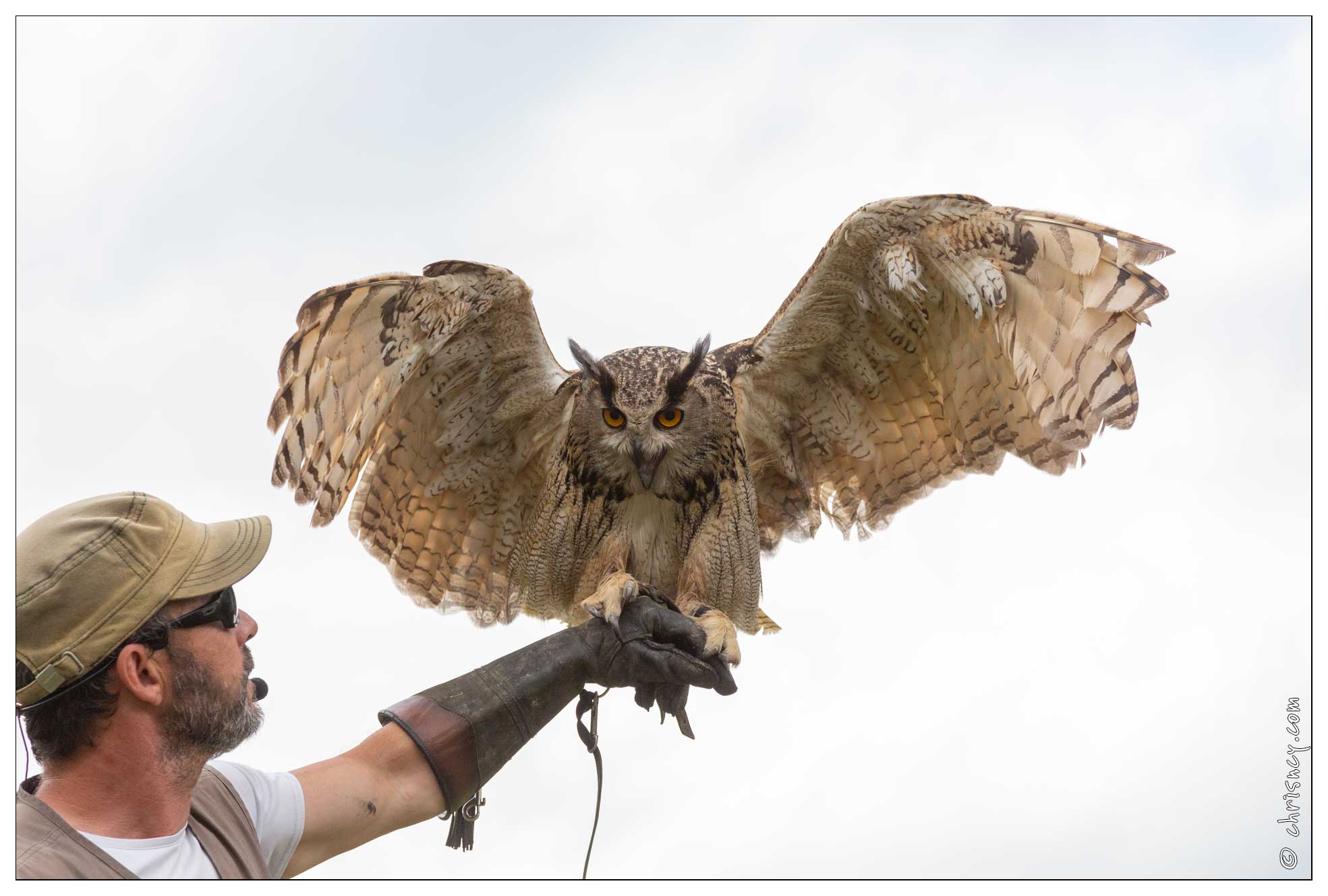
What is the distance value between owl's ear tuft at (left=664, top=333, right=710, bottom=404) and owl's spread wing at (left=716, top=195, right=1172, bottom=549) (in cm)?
28

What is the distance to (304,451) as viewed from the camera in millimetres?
3293

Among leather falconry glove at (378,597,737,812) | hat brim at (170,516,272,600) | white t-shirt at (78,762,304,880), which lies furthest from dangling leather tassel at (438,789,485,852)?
hat brim at (170,516,272,600)

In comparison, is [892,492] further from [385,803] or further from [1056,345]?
[385,803]

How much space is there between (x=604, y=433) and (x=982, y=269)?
4.18ft

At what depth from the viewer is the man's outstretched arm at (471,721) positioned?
2.94m

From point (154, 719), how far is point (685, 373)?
5.80 ft

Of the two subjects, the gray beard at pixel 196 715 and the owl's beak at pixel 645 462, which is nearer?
the gray beard at pixel 196 715

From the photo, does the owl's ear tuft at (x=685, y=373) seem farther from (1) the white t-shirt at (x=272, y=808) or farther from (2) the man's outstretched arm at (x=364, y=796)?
(1) the white t-shirt at (x=272, y=808)

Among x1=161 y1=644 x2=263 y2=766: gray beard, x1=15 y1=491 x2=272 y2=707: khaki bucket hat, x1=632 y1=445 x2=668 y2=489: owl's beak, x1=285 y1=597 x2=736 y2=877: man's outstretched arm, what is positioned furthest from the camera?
x1=632 y1=445 x2=668 y2=489: owl's beak

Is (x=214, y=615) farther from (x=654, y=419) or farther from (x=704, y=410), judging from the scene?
(x=704, y=410)

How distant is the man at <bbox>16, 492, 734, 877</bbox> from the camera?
2354 millimetres

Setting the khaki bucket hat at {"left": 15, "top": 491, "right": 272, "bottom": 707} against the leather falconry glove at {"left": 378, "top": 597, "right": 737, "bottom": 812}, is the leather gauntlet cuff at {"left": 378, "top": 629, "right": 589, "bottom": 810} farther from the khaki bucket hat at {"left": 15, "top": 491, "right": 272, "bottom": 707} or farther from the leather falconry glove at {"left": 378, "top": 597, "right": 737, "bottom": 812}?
the khaki bucket hat at {"left": 15, "top": 491, "right": 272, "bottom": 707}

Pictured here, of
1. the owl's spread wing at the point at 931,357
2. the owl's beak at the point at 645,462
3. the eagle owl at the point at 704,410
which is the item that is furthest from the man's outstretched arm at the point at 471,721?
the owl's spread wing at the point at 931,357

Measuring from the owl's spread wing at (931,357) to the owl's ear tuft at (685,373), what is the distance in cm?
28
